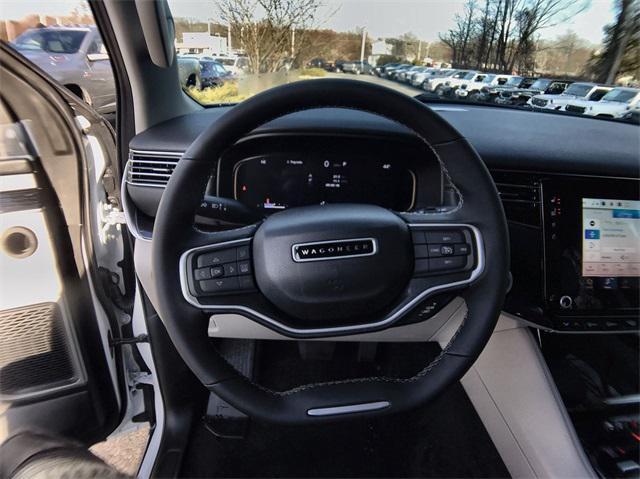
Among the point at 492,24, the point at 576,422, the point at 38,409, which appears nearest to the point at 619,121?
the point at 492,24

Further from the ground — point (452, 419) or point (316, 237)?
point (316, 237)

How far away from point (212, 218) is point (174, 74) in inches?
23.8

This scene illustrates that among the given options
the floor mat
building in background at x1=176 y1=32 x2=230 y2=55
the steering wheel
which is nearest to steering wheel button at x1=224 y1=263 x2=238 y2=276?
the steering wheel

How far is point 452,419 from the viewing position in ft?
6.45

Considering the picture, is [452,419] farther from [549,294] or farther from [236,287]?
[236,287]

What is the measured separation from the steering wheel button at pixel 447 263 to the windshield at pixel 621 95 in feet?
3.26

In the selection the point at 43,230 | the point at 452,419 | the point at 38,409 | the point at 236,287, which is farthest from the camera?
the point at 452,419

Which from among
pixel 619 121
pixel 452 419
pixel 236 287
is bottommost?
pixel 452 419

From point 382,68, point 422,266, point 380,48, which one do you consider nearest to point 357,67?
point 382,68

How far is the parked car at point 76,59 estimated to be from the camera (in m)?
1.30

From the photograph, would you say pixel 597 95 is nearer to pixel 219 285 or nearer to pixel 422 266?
pixel 422 266

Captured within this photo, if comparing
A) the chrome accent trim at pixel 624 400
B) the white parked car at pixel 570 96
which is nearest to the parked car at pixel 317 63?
the white parked car at pixel 570 96

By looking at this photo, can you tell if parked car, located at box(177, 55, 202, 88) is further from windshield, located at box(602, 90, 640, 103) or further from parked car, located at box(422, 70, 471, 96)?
windshield, located at box(602, 90, 640, 103)

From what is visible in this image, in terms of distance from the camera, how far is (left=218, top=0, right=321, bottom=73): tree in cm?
156
